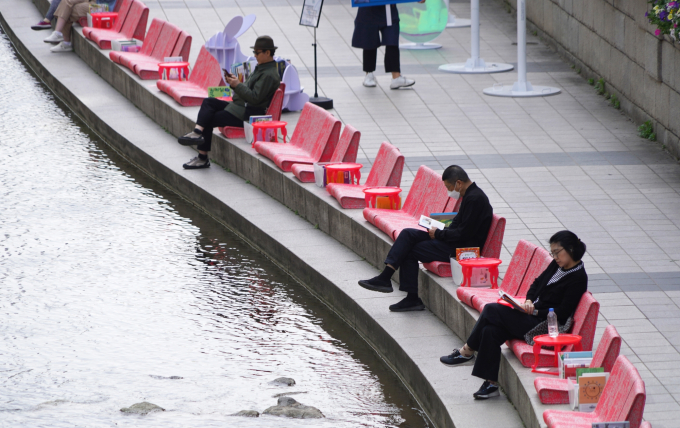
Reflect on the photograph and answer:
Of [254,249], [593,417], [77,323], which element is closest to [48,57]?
[254,249]

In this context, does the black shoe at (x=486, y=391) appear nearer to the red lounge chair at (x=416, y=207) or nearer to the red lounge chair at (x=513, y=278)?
the red lounge chair at (x=513, y=278)

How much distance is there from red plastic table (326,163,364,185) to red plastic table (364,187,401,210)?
1.98 feet

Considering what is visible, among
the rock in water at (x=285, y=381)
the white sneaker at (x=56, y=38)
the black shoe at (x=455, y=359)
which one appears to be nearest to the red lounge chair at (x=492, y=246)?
the black shoe at (x=455, y=359)

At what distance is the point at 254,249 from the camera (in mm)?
9906

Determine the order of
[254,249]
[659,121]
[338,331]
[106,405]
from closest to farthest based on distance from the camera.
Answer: [106,405]
[338,331]
[254,249]
[659,121]

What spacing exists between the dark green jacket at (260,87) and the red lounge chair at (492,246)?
3.97 metres

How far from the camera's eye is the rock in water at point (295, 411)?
21.8 feet

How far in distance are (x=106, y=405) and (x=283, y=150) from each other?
449 centimetres

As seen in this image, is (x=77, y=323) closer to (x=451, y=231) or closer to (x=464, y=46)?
(x=451, y=231)

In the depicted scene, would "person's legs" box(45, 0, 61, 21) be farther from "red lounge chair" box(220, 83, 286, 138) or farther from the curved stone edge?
"red lounge chair" box(220, 83, 286, 138)

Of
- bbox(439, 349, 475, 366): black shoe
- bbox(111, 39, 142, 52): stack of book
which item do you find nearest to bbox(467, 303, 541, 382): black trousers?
bbox(439, 349, 475, 366): black shoe

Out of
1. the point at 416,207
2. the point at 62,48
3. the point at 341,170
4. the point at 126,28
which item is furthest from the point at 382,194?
the point at 62,48

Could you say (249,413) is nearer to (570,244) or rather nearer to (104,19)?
(570,244)

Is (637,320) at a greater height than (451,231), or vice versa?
(451,231)
